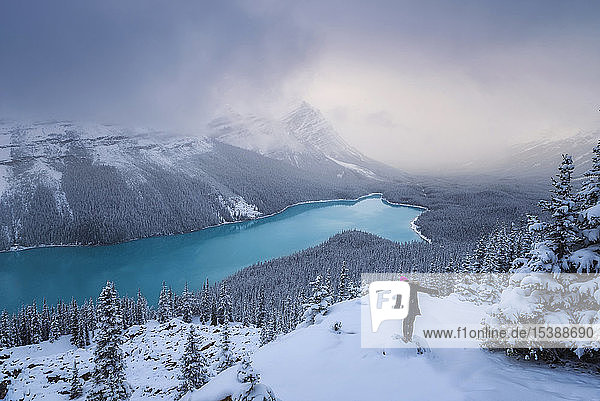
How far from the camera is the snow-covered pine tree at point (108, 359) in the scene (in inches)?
790

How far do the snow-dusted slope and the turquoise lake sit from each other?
307ft

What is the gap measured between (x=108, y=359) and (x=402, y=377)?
21.7m

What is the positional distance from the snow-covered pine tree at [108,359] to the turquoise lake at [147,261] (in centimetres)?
7689

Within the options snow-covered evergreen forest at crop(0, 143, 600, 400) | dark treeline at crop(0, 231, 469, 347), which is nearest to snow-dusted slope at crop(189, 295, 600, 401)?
snow-covered evergreen forest at crop(0, 143, 600, 400)

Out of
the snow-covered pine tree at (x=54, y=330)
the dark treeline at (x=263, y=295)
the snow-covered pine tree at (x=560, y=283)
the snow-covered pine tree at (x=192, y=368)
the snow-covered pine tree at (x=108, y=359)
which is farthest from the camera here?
the snow-covered pine tree at (x=54, y=330)

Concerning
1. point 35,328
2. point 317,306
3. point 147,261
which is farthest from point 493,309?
point 147,261

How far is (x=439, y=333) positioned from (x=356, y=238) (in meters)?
131

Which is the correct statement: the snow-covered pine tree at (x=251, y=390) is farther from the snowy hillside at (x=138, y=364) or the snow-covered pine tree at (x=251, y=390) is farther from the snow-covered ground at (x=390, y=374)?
the snowy hillside at (x=138, y=364)

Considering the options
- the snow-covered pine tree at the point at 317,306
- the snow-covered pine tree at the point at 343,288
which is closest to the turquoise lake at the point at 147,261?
the snow-covered pine tree at the point at 343,288

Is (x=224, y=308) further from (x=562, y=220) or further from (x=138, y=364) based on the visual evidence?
(x=562, y=220)

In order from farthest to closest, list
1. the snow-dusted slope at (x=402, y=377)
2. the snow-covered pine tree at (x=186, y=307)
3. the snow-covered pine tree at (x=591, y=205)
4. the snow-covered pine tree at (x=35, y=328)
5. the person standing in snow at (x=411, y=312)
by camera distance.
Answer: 1. the snow-covered pine tree at (x=186, y=307)
2. the snow-covered pine tree at (x=35, y=328)
3. the person standing in snow at (x=411, y=312)
4. the snow-covered pine tree at (x=591, y=205)
5. the snow-dusted slope at (x=402, y=377)

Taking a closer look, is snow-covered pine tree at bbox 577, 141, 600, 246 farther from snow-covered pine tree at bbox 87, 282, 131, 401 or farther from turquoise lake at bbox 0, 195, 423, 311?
turquoise lake at bbox 0, 195, 423, 311


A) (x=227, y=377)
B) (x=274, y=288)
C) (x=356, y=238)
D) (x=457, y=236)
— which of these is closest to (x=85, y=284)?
(x=274, y=288)

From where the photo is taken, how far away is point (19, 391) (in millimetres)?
21656
